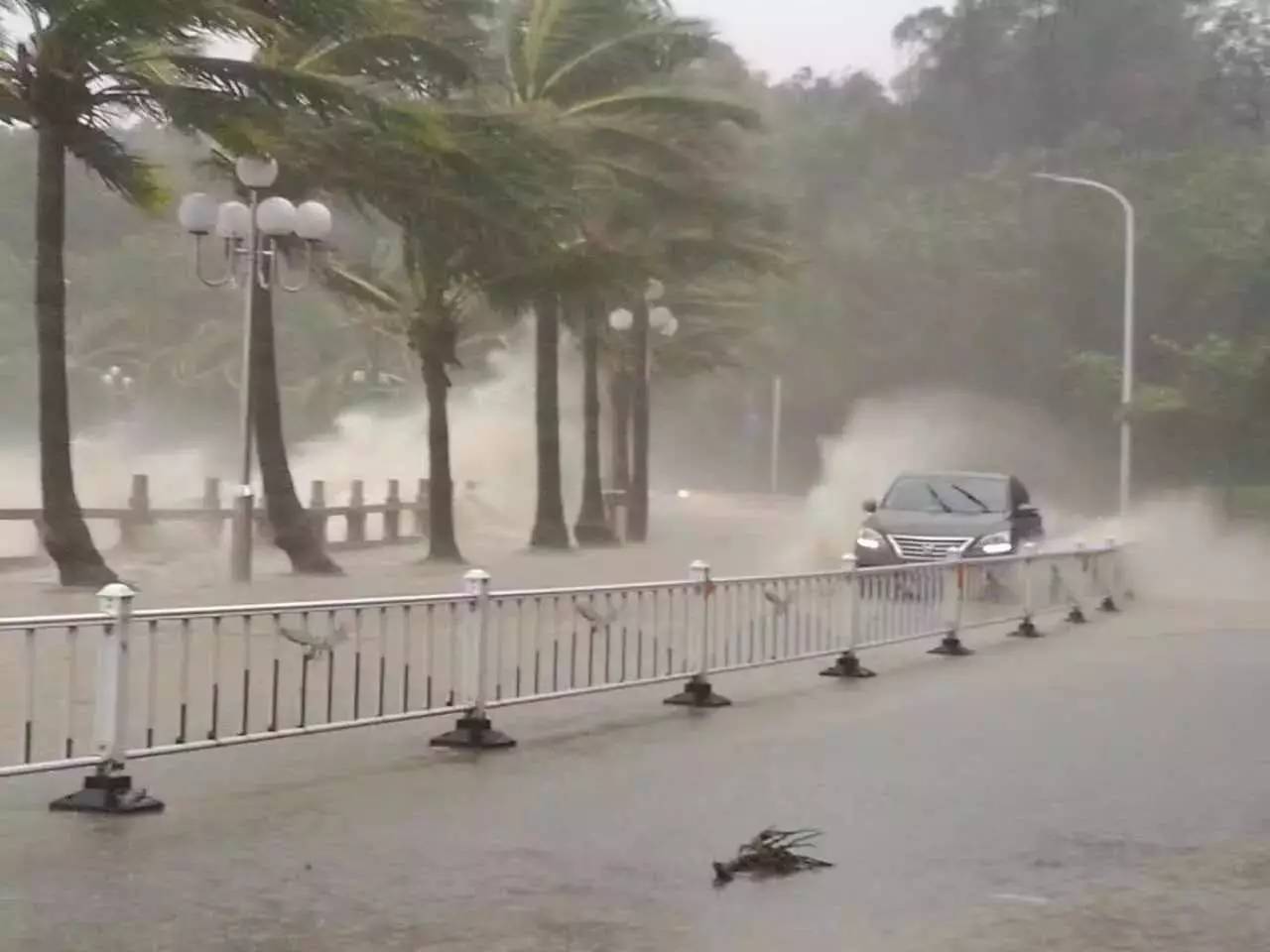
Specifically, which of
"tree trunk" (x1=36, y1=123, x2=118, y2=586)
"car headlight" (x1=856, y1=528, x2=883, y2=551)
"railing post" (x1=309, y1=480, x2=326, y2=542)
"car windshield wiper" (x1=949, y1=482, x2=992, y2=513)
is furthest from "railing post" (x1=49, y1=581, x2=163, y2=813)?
"railing post" (x1=309, y1=480, x2=326, y2=542)

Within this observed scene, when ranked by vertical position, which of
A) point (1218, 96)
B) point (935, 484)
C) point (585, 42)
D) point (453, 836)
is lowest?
point (453, 836)

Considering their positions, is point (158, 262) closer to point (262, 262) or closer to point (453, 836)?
point (262, 262)

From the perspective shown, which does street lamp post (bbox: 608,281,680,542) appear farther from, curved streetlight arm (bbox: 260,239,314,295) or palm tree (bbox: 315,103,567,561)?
curved streetlight arm (bbox: 260,239,314,295)

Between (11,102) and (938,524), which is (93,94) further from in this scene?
(938,524)

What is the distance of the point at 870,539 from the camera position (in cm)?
2680

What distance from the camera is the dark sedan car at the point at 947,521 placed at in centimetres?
2636

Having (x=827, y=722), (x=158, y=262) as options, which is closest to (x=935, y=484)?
(x=827, y=722)

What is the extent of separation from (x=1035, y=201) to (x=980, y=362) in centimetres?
497

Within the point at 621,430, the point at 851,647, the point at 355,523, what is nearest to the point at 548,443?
the point at 355,523

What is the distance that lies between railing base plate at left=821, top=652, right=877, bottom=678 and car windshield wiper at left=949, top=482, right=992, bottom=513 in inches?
414

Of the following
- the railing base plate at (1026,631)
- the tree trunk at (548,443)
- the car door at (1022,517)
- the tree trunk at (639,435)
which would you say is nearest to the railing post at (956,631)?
the railing base plate at (1026,631)

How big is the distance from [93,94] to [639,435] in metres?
24.5

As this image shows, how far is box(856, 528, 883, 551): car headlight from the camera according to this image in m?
26.7

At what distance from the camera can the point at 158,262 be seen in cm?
6719
